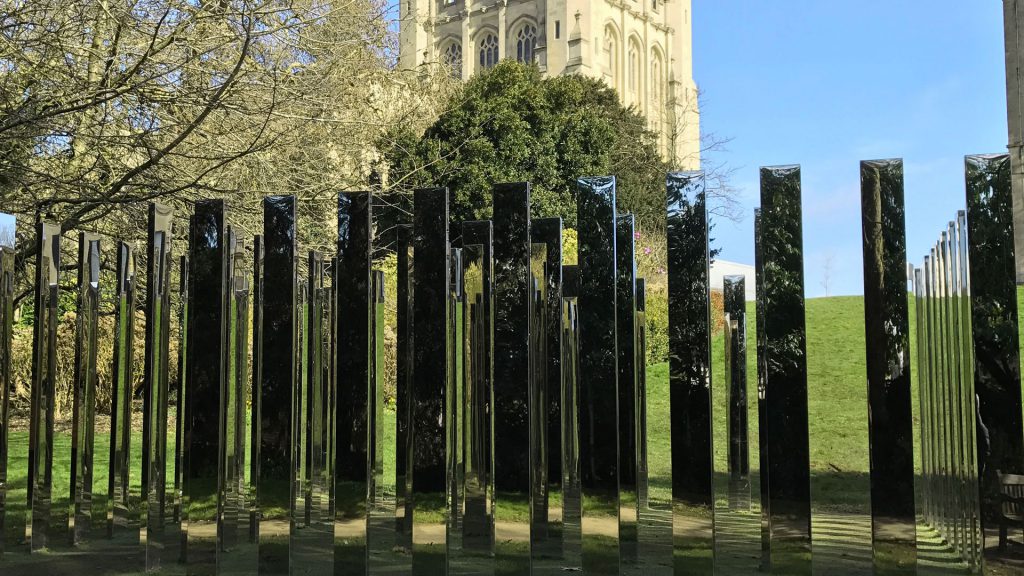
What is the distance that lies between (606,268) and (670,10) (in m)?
59.6

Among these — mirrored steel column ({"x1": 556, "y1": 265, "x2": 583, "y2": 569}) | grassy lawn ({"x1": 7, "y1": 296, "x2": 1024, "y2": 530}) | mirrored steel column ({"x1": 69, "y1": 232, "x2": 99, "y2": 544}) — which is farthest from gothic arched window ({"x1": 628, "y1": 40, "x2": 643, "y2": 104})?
mirrored steel column ({"x1": 556, "y1": 265, "x2": 583, "y2": 569})

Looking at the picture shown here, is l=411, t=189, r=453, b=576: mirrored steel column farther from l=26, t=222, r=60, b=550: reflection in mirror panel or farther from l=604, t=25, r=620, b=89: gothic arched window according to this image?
l=604, t=25, r=620, b=89: gothic arched window

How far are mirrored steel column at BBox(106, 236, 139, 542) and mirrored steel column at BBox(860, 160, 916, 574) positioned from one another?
301 cm

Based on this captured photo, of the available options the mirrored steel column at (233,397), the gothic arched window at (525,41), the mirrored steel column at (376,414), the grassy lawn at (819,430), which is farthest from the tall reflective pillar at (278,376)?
the gothic arched window at (525,41)

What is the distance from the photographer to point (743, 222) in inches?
886

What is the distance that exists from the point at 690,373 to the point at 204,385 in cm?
176

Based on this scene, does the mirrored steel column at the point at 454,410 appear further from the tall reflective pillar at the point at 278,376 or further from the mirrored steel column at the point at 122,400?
the mirrored steel column at the point at 122,400

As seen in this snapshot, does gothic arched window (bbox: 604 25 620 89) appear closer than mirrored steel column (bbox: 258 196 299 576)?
No

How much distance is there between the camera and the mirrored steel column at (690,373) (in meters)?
3.02

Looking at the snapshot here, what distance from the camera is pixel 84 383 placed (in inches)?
172

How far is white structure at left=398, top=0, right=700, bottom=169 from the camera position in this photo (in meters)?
51.6

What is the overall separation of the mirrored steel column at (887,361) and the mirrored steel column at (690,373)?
1.64ft

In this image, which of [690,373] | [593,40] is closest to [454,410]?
[690,373]

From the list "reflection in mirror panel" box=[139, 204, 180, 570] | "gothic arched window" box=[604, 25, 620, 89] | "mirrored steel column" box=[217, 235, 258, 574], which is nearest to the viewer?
"mirrored steel column" box=[217, 235, 258, 574]
